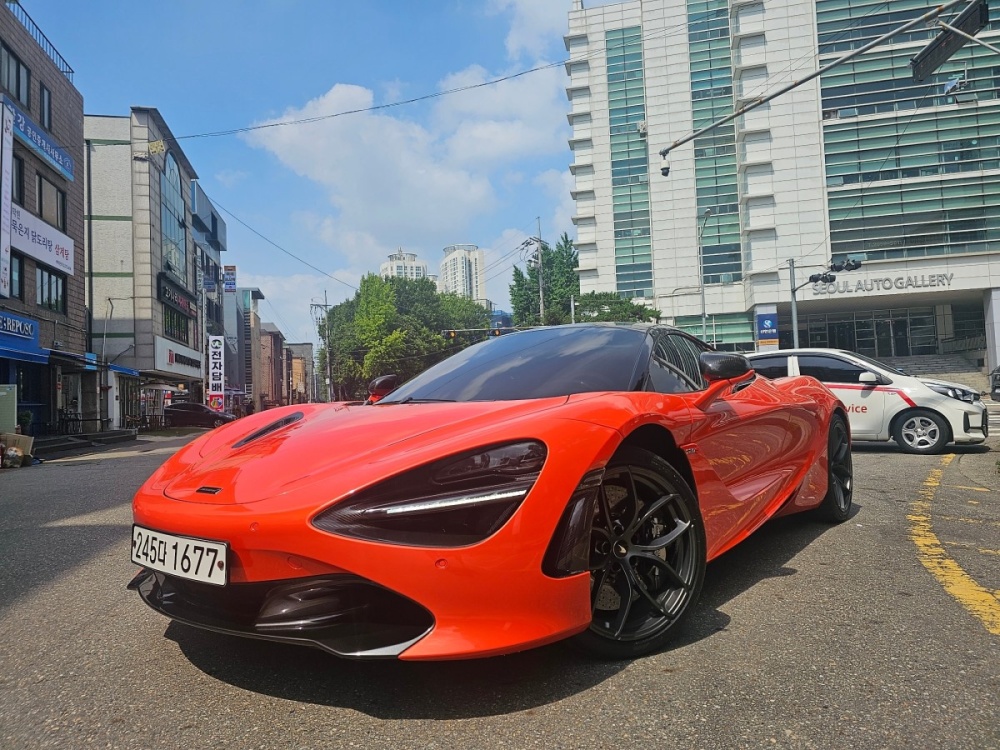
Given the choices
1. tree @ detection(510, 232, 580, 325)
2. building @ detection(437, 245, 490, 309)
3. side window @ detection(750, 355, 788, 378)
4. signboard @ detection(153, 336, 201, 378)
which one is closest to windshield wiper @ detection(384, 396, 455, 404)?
side window @ detection(750, 355, 788, 378)

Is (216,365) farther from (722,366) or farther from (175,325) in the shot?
(722,366)

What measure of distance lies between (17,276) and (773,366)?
2133 cm

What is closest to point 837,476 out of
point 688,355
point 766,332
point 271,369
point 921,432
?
point 688,355

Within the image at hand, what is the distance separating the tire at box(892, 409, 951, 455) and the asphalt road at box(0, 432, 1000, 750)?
5.95 m

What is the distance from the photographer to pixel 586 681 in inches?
84.1

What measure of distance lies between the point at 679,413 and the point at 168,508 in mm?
1825

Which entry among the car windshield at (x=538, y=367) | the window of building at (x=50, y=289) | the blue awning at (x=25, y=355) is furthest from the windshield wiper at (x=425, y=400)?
the window of building at (x=50, y=289)

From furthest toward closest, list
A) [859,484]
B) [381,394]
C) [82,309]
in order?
1. [82,309]
2. [859,484]
3. [381,394]

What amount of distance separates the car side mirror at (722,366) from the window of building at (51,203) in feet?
81.8

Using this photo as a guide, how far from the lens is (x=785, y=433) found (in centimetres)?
366

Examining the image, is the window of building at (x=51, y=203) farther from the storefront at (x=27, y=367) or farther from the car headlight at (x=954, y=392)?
the car headlight at (x=954, y=392)

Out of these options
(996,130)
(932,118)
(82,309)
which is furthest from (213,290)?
(996,130)

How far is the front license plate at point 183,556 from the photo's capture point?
1941 mm

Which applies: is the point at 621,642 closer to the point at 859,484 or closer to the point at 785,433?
the point at 785,433
